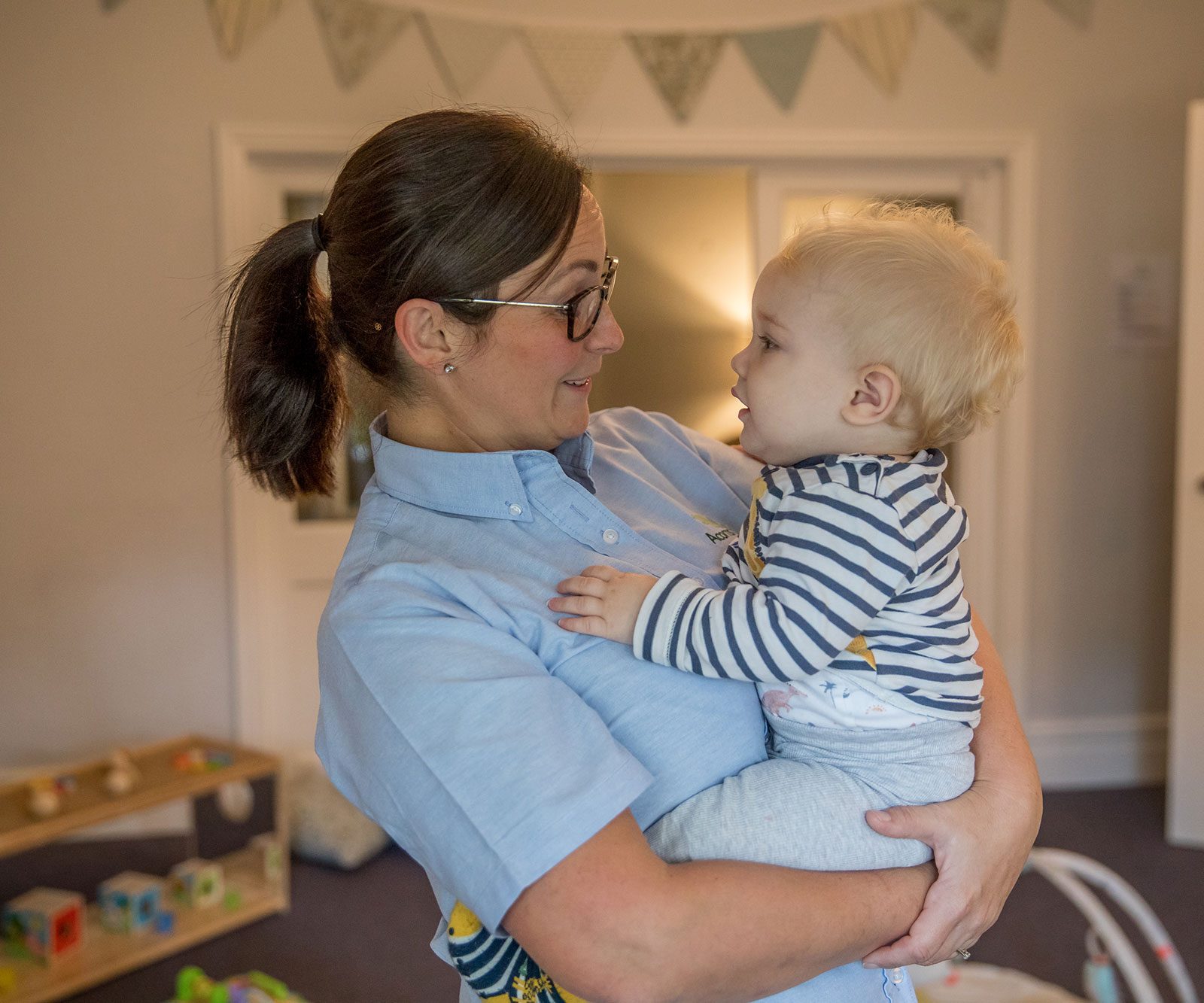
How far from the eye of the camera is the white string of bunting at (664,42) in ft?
11.0

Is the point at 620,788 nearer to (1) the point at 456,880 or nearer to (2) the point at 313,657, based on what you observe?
(1) the point at 456,880

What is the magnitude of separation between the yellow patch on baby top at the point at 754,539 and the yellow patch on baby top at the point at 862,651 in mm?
114

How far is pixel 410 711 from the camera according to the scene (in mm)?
844

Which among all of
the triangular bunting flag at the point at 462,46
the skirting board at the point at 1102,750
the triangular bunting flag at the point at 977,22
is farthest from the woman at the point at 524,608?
the skirting board at the point at 1102,750

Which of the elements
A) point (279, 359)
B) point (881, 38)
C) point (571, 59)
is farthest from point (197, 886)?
point (881, 38)

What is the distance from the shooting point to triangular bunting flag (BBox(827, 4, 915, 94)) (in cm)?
349

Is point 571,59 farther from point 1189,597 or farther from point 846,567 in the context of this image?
point 846,567

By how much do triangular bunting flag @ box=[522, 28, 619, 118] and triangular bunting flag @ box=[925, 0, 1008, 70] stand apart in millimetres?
1087

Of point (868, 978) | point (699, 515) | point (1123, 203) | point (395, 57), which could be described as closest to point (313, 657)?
point (395, 57)

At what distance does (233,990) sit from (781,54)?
10.3 feet

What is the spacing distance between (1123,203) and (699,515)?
10.0ft

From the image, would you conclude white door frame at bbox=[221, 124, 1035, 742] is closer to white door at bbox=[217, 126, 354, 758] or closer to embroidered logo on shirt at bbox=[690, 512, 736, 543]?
white door at bbox=[217, 126, 354, 758]

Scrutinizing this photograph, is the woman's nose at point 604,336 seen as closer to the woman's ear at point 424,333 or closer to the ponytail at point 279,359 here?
the woman's ear at point 424,333

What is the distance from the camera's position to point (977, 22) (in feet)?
11.5
